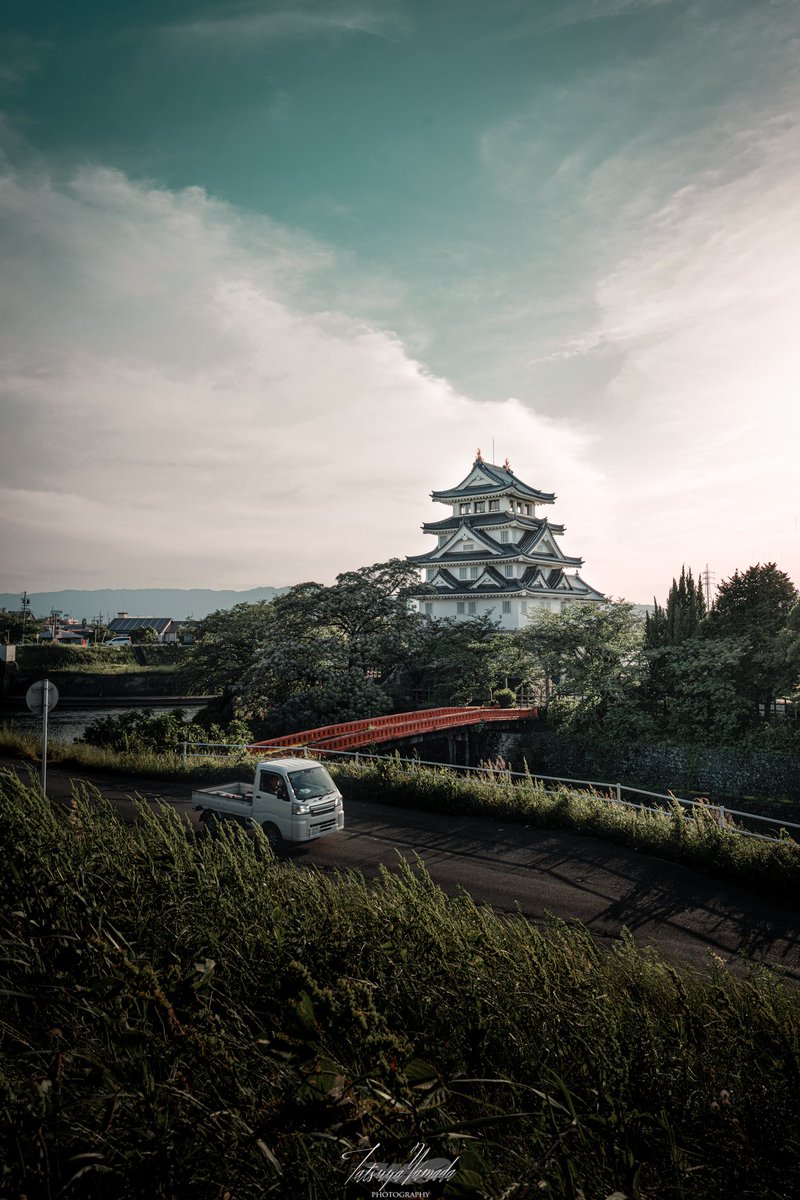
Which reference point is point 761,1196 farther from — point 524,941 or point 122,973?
point 122,973

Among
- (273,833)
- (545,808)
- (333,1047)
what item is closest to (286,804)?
(273,833)

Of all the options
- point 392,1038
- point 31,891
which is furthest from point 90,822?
point 392,1038

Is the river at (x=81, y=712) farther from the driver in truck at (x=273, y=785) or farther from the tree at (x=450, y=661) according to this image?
the driver in truck at (x=273, y=785)

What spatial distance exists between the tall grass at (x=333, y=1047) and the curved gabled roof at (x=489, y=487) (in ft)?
183

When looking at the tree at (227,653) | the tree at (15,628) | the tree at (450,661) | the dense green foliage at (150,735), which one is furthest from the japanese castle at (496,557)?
the tree at (15,628)

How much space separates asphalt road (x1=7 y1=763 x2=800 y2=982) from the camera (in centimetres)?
951

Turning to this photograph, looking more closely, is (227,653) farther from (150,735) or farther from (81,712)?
(81,712)

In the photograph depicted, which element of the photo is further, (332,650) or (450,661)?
(450,661)

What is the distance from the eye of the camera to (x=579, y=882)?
38.2ft

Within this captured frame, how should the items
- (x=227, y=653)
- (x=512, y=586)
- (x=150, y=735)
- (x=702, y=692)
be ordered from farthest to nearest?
(x=512, y=586) < (x=227, y=653) < (x=702, y=692) < (x=150, y=735)

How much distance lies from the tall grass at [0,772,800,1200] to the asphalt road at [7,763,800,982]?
256cm

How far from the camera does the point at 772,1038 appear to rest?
466cm

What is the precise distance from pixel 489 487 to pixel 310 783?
163 ft

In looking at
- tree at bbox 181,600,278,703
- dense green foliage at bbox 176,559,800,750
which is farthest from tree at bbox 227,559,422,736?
tree at bbox 181,600,278,703
